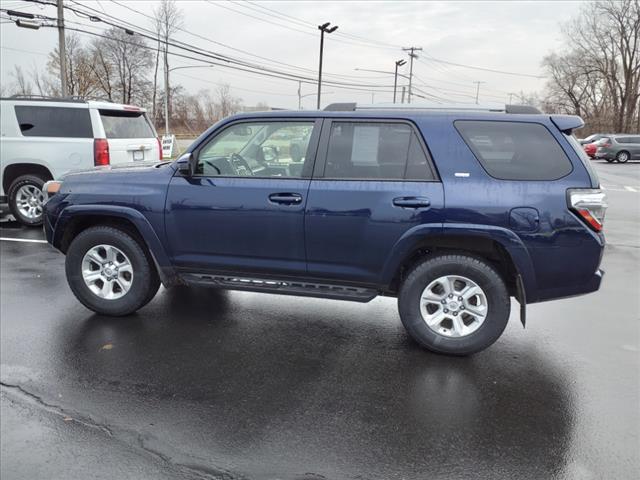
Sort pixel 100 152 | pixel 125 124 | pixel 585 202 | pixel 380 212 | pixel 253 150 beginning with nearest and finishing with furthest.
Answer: pixel 585 202
pixel 380 212
pixel 253 150
pixel 100 152
pixel 125 124

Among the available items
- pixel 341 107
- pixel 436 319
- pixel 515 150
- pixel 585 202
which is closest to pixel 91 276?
pixel 341 107

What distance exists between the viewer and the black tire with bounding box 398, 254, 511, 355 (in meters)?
3.82

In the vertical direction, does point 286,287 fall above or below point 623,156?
below

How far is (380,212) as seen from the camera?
12.7ft

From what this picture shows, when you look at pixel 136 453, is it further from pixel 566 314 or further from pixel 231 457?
pixel 566 314

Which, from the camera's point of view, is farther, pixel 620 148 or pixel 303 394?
pixel 620 148

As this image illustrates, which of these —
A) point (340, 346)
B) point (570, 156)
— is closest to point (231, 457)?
point (340, 346)

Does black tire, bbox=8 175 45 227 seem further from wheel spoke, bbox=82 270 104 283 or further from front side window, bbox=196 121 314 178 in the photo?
front side window, bbox=196 121 314 178

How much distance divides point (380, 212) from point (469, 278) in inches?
33.0

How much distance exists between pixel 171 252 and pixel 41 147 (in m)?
5.57

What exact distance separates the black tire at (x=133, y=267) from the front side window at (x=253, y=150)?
0.95 metres

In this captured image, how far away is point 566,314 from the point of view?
4.99 metres

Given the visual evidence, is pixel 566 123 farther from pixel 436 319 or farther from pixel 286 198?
pixel 286 198

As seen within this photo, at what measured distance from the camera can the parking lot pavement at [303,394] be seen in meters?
2.68
